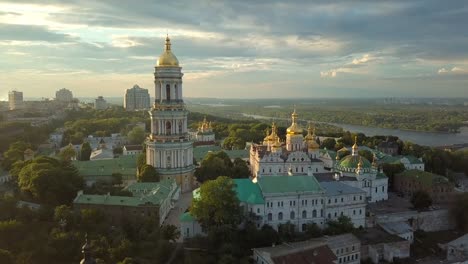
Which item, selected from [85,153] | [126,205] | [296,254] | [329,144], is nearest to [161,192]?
[126,205]

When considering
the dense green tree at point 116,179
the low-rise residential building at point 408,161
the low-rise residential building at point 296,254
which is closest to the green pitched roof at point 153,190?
the dense green tree at point 116,179

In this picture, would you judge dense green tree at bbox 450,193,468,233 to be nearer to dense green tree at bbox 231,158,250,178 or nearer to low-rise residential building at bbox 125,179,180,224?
dense green tree at bbox 231,158,250,178

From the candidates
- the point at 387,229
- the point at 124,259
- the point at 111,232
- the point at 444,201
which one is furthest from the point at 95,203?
the point at 444,201

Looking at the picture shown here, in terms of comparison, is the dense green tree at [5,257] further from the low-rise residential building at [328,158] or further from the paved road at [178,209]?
the low-rise residential building at [328,158]

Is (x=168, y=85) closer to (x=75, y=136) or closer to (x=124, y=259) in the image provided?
(x=124, y=259)

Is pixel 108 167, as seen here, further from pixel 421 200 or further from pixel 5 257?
pixel 421 200

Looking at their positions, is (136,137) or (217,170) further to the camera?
(136,137)

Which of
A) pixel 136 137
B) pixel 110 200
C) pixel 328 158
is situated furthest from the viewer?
pixel 136 137

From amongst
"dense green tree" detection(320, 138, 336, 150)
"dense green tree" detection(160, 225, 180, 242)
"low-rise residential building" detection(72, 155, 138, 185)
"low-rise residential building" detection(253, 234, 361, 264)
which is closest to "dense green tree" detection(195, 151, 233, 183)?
"low-rise residential building" detection(72, 155, 138, 185)
